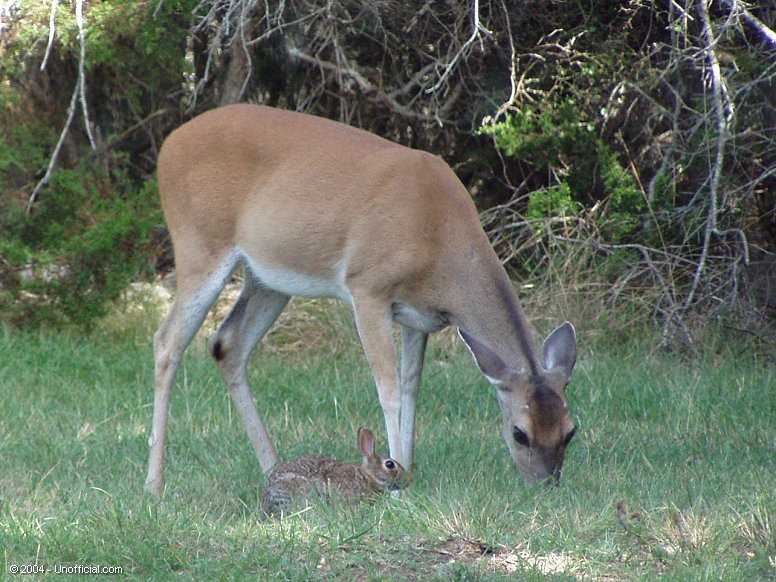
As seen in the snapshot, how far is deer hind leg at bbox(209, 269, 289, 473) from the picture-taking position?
21.5 feet

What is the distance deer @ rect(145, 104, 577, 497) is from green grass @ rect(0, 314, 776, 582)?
31 centimetres

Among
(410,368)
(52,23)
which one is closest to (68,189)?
(52,23)

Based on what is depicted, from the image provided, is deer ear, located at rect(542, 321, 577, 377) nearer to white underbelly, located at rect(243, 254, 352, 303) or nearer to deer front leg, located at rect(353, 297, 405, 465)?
deer front leg, located at rect(353, 297, 405, 465)

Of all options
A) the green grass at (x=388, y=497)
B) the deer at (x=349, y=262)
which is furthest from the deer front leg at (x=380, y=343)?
the green grass at (x=388, y=497)

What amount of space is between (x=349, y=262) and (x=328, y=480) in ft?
4.14

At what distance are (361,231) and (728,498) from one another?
2.15 meters

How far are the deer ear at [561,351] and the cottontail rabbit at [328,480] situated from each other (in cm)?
91

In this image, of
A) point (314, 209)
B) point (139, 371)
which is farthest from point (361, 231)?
point (139, 371)

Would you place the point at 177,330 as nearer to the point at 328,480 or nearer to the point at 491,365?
the point at 328,480

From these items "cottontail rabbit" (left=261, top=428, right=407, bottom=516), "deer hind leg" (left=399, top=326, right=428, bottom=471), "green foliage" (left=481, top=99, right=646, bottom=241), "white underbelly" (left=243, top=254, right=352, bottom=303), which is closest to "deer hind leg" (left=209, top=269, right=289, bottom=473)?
"white underbelly" (left=243, top=254, right=352, bottom=303)

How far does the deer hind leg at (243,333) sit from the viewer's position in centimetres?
656

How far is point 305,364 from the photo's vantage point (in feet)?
28.2

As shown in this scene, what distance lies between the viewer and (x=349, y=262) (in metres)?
5.87

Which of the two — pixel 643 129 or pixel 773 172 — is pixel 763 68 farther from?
pixel 643 129
